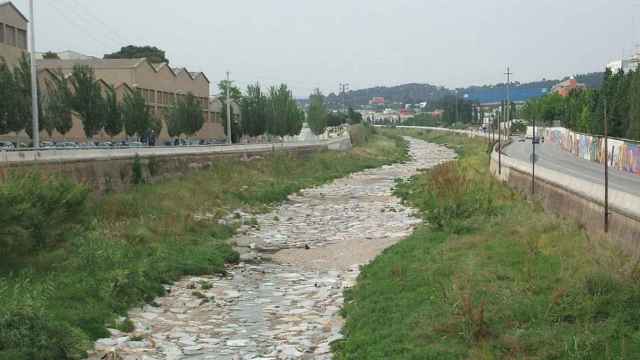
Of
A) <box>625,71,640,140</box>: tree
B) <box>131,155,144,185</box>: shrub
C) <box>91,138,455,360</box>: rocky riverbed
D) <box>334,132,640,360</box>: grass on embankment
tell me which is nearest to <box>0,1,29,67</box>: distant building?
<box>131,155,144,185</box>: shrub

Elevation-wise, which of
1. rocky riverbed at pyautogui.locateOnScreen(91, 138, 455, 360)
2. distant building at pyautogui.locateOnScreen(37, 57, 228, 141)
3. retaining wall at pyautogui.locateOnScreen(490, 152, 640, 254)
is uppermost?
distant building at pyautogui.locateOnScreen(37, 57, 228, 141)

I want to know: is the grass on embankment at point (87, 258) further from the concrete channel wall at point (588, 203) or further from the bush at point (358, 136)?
the bush at point (358, 136)

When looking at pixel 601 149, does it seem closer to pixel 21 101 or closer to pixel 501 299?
pixel 21 101

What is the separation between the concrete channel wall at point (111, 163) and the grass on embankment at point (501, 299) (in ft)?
41.7

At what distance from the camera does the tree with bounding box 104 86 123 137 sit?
47.4 metres

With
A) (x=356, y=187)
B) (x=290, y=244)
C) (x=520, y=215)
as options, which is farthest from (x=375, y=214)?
(x=356, y=187)

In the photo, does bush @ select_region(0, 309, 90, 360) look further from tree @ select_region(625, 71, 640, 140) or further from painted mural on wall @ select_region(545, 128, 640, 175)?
tree @ select_region(625, 71, 640, 140)

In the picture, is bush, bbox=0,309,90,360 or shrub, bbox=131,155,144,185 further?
shrub, bbox=131,155,144,185

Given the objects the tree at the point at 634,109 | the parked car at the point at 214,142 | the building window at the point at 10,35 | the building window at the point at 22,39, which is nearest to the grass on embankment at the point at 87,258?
the building window at the point at 10,35

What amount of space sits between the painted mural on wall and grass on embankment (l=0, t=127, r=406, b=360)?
25.0m

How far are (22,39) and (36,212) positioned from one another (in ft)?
134

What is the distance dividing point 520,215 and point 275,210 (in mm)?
16550

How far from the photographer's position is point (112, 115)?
157ft

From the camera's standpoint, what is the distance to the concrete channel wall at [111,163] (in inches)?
976
